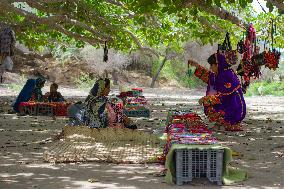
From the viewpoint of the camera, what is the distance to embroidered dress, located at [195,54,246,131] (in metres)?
12.4

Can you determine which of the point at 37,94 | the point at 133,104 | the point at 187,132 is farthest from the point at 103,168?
the point at 37,94

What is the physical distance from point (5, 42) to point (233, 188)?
6108mm

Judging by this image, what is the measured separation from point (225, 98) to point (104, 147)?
4.26 meters

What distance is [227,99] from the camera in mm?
12508

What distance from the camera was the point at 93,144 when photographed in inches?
384

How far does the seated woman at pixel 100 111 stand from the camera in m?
11.2

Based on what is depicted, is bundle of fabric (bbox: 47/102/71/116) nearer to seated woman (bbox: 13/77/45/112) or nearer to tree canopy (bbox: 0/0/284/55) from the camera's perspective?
seated woman (bbox: 13/77/45/112)

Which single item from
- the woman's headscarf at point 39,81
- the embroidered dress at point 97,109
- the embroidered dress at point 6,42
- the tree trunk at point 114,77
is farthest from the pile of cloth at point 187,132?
the tree trunk at point 114,77

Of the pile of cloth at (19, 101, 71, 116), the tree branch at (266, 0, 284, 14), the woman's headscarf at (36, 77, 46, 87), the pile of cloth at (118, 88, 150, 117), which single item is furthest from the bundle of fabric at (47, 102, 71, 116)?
the tree branch at (266, 0, 284, 14)

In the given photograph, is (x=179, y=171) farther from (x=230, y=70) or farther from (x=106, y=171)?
(x=230, y=70)

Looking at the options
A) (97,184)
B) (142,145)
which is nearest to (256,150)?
(142,145)

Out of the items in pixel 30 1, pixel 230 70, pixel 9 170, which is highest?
pixel 30 1

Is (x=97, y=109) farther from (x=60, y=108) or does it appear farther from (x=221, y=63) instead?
(x=60, y=108)

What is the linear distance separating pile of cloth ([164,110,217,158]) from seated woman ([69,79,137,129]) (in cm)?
151
